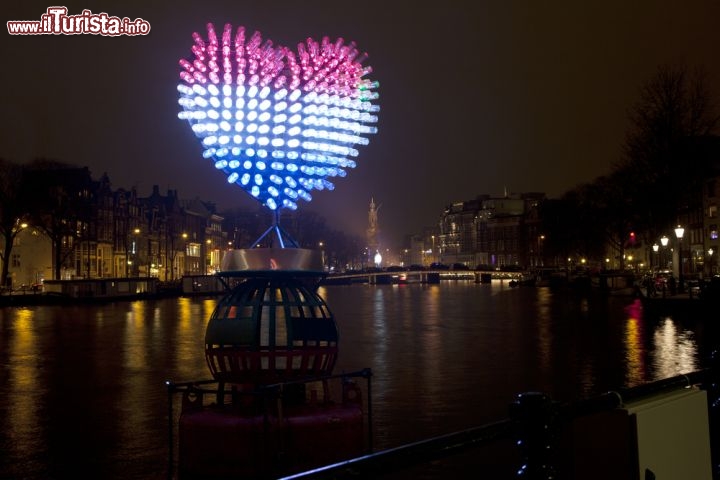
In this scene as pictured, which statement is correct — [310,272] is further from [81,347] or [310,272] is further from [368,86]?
[81,347]

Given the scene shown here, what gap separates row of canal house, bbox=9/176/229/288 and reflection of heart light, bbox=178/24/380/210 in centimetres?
6292

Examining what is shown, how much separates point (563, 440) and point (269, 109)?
7.18m

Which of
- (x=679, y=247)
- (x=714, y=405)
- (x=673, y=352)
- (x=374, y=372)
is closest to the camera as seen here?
(x=714, y=405)

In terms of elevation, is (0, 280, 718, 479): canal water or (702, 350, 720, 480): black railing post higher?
(702, 350, 720, 480): black railing post

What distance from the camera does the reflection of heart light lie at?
34.4ft

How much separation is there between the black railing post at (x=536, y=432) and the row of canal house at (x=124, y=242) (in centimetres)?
6955

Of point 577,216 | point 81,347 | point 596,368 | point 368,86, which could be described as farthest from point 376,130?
point 577,216

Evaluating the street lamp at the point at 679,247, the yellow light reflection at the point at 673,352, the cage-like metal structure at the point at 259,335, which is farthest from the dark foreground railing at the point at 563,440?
the street lamp at the point at 679,247

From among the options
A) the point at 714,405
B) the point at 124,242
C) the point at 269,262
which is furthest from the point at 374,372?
the point at 124,242

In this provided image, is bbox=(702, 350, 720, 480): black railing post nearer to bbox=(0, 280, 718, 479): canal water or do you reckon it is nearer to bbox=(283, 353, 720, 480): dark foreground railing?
bbox=(0, 280, 718, 479): canal water

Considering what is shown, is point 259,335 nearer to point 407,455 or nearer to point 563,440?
point 563,440

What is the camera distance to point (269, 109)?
10.7 m

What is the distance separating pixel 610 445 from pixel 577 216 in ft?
353

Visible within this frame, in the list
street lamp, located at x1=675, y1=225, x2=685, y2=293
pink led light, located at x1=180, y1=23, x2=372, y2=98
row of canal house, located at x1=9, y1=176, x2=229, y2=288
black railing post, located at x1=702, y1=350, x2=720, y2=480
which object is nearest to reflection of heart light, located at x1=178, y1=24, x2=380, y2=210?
pink led light, located at x1=180, y1=23, x2=372, y2=98
